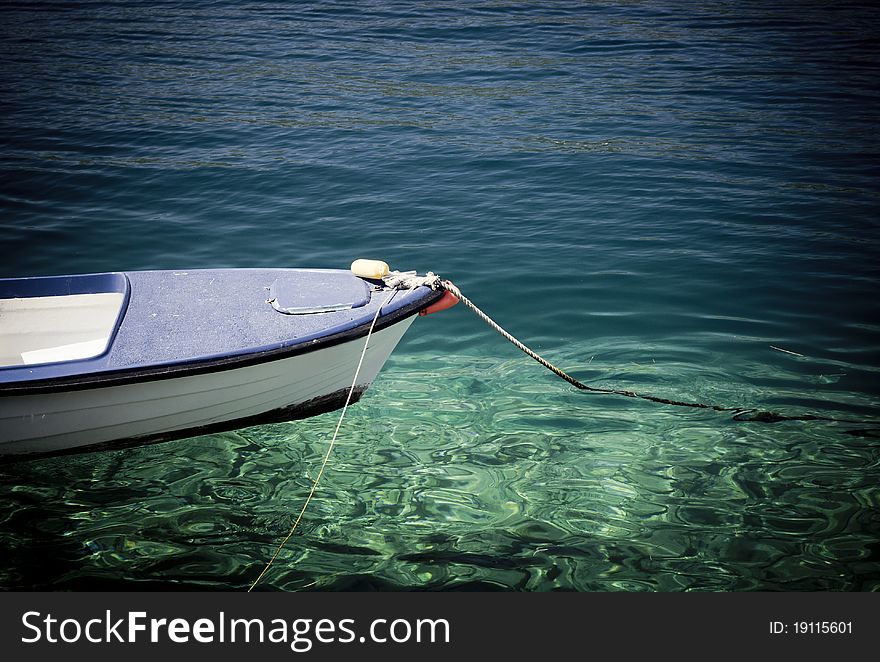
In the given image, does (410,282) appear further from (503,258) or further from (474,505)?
(503,258)

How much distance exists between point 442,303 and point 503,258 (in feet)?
11.0

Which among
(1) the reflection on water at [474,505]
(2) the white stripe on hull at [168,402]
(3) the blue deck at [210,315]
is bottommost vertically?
(1) the reflection on water at [474,505]

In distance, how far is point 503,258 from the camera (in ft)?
29.7

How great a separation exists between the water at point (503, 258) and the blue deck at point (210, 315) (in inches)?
39.9

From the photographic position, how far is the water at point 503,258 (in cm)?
513

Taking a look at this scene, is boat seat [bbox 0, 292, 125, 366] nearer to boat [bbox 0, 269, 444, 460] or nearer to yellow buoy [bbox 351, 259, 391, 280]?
boat [bbox 0, 269, 444, 460]

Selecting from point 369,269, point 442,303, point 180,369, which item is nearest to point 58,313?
point 180,369

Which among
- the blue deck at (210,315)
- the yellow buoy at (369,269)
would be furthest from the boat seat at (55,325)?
the yellow buoy at (369,269)

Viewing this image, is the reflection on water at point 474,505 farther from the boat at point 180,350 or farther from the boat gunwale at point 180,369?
the boat gunwale at point 180,369

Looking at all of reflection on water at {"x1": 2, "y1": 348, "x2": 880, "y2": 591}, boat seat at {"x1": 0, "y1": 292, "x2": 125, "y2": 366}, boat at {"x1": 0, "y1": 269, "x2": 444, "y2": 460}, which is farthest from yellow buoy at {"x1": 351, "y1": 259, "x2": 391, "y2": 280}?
boat seat at {"x1": 0, "y1": 292, "x2": 125, "y2": 366}

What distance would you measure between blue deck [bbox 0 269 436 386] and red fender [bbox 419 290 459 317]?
0.07 meters

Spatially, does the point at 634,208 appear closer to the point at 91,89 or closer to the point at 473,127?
the point at 473,127

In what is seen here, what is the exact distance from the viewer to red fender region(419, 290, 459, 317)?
5793 mm

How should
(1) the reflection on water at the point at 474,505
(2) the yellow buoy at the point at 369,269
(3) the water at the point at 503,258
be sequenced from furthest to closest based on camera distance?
(2) the yellow buoy at the point at 369,269 → (3) the water at the point at 503,258 → (1) the reflection on water at the point at 474,505
